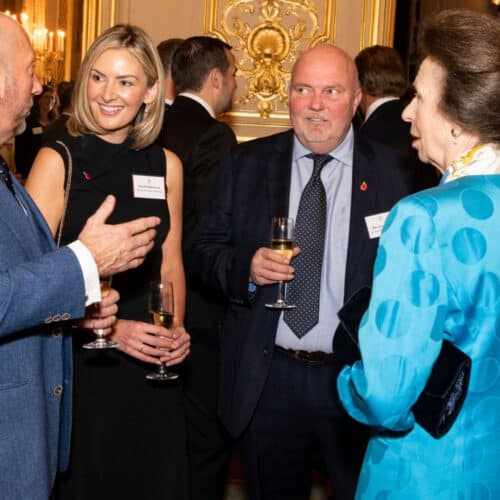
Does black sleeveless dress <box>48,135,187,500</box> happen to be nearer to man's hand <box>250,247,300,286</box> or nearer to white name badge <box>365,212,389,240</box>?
man's hand <box>250,247,300,286</box>

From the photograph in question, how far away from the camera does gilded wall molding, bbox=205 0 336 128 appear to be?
25.4 feet

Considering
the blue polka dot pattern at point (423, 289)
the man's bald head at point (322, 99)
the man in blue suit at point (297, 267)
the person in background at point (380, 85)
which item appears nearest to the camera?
the blue polka dot pattern at point (423, 289)

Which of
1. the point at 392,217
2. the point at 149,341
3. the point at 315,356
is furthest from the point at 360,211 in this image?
the point at 392,217

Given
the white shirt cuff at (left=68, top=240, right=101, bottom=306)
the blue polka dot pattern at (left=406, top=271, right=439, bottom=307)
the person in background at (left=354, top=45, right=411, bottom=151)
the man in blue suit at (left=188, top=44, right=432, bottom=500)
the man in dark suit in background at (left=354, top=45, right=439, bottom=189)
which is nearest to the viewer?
the blue polka dot pattern at (left=406, top=271, right=439, bottom=307)

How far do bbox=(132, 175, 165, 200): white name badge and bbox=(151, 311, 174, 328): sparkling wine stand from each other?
1.73 feet

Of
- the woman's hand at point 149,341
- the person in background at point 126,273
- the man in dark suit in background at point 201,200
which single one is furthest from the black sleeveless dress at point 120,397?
the man in dark suit in background at point 201,200

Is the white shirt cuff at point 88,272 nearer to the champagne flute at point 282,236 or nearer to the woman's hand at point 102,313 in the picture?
the woman's hand at point 102,313

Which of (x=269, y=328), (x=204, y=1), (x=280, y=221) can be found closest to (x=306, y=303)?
(x=269, y=328)

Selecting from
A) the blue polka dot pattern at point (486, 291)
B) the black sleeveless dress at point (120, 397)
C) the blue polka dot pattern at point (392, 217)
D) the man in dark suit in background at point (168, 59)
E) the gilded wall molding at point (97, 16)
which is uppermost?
the gilded wall molding at point (97, 16)

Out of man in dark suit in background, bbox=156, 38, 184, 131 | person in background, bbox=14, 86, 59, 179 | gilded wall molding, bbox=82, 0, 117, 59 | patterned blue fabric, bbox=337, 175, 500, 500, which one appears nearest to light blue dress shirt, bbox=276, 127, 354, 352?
patterned blue fabric, bbox=337, 175, 500, 500

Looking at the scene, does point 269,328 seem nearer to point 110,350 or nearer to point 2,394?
point 110,350

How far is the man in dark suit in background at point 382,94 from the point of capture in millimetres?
4891

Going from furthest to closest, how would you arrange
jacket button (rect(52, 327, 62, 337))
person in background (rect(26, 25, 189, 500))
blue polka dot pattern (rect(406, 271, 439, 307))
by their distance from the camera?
person in background (rect(26, 25, 189, 500)) < jacket button (rect(52, 327, 62, 337)) < blue polka dot pattern (rect(406, 271, 439, 307))

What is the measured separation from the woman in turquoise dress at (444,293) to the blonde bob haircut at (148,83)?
→ 4.50ft
